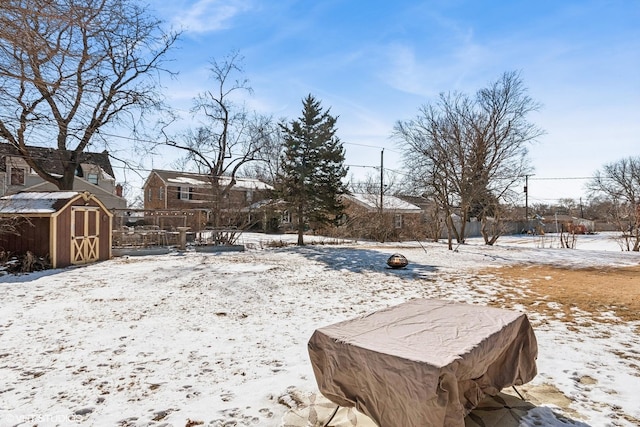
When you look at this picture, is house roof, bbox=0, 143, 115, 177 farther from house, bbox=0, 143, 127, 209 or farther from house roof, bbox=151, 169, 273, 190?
house roof, bbox=151, 169, 273, 190

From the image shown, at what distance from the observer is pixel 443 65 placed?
1144 cm

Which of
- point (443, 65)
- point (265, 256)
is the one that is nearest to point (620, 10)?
point (443, 65)

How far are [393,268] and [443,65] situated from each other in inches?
266

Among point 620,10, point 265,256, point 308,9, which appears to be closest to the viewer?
point 620,10

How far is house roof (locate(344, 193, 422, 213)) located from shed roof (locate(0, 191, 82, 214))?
19594mm

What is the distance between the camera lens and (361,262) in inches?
493

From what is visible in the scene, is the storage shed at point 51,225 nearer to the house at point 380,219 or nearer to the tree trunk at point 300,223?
the tree trunk at point 300,223

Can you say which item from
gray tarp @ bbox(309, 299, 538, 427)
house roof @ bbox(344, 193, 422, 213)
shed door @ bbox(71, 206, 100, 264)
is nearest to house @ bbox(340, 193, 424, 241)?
house roof @ bbox(344, 193, 422, 213)

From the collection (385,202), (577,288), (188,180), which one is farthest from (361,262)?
(188,180)

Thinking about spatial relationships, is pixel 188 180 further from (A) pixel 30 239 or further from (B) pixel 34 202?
(A) pixel 30 239

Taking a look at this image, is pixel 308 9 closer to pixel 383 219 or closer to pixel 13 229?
pixel 13 229

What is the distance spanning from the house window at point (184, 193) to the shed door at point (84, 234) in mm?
19717

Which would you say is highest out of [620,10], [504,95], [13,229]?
[504,95]

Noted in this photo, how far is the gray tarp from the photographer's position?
6.78 feet
